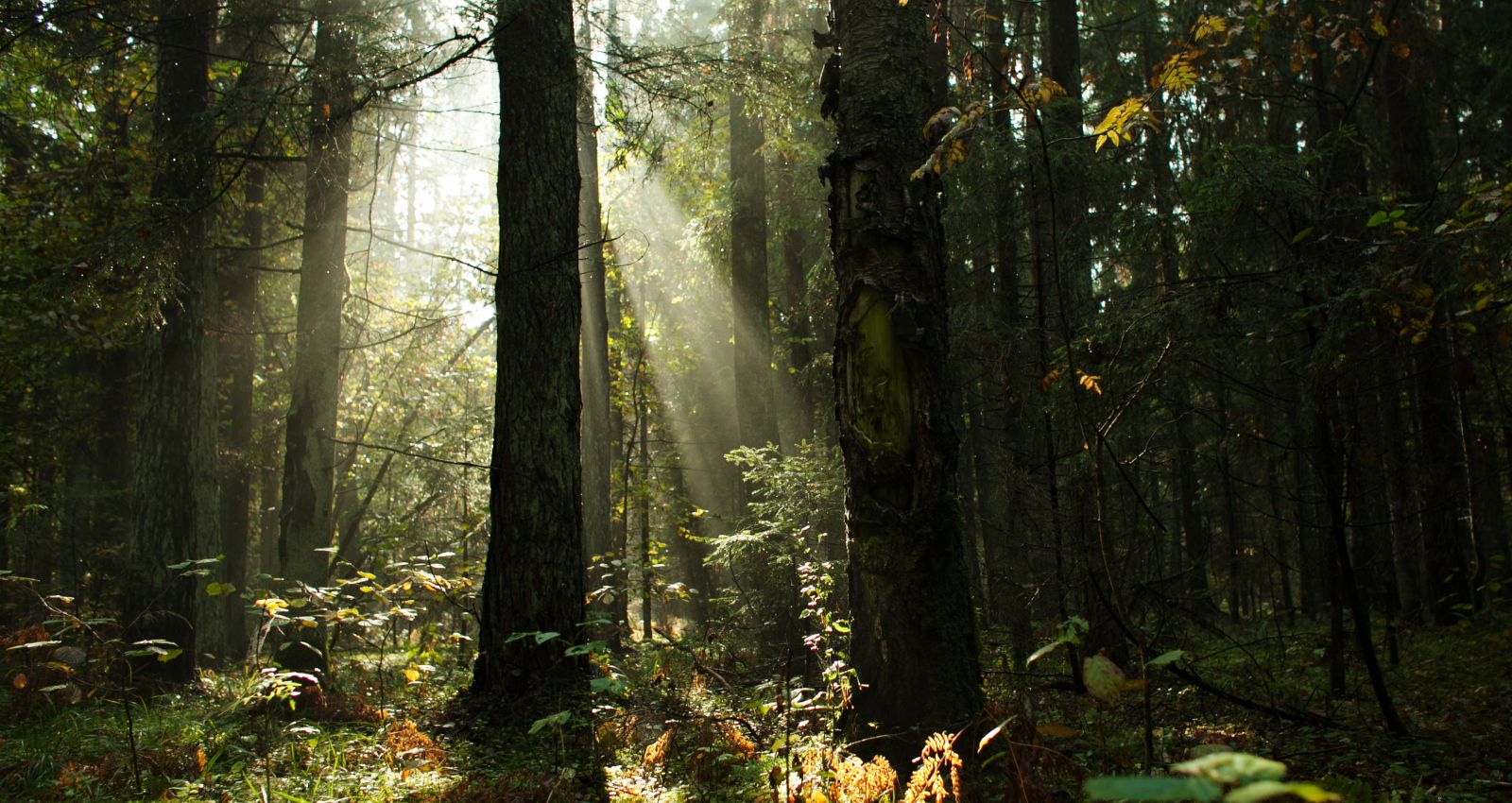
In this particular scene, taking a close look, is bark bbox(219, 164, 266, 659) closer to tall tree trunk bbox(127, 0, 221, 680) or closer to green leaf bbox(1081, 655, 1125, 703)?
tall tree trunk bbox(127, 0, 221, 680)

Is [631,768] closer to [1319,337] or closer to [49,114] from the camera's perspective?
[1319,337]

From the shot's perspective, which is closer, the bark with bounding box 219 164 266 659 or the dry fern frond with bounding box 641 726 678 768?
the dry fern frond with bounding box 641 726 678 768

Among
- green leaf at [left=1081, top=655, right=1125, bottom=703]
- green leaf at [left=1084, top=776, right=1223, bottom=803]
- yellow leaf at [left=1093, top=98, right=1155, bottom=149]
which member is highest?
yellow leaf at [left=1093, top=98, right=1155, bottom=149]

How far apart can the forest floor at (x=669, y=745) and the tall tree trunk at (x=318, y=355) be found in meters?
2.84

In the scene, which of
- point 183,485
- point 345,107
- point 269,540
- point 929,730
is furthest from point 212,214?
point 269,540

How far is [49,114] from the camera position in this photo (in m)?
11.5

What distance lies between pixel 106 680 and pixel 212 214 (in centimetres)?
510

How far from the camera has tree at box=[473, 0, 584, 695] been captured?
5.70 metres

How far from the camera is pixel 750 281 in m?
13.9

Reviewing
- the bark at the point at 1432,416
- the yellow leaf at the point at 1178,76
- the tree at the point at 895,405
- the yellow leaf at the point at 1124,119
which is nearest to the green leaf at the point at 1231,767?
the tree at the point at 895,405

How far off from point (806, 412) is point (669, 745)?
10.2m

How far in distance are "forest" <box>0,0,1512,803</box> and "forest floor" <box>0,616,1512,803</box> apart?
4 centimetres

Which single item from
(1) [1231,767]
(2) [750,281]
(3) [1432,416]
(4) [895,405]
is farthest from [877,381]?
(2) [750,281]

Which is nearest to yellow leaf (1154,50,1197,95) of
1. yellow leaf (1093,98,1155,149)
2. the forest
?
the forest
